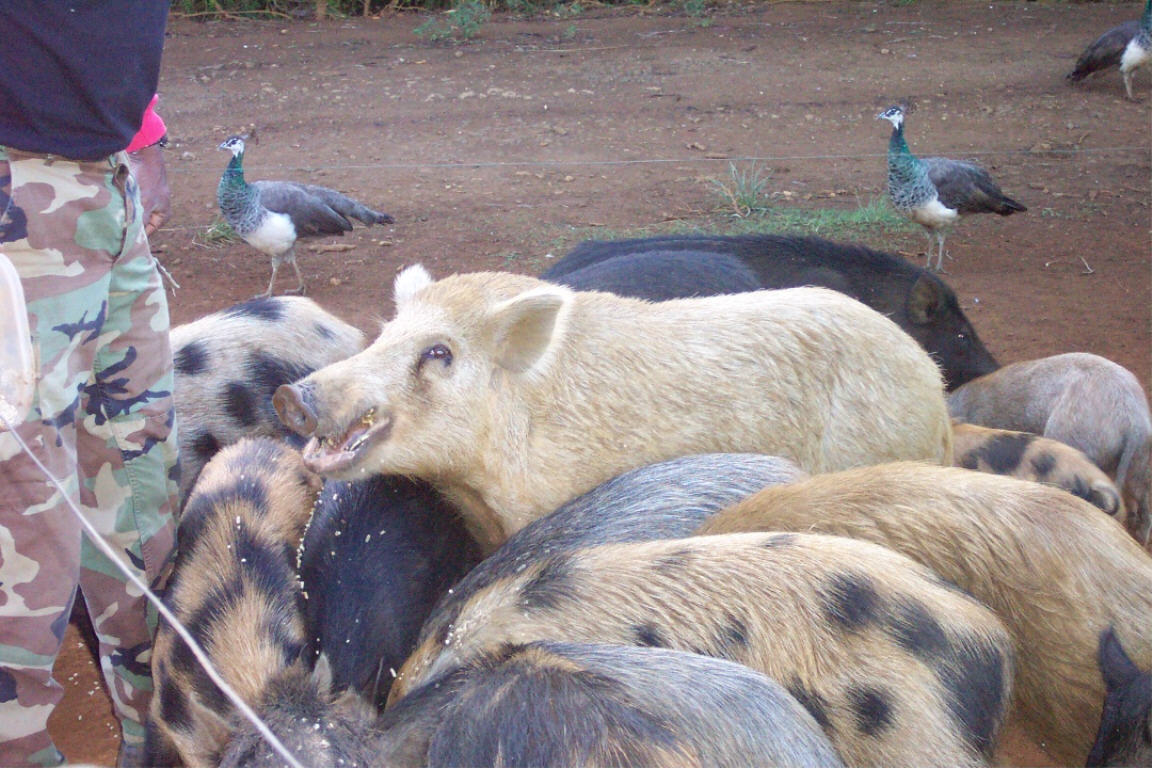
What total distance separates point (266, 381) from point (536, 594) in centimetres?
182

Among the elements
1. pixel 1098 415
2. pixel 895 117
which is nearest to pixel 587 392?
pixel 1098 415

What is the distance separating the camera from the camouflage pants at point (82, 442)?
262 cm

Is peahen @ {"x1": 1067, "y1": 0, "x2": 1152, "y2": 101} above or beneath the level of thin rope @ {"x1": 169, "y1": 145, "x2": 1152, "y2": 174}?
above

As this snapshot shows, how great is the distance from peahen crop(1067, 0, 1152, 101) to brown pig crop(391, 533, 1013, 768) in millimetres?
9426

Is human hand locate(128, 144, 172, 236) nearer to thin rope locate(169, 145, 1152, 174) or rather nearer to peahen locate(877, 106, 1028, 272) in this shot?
peahen locate(877, 106, 1028, 272)

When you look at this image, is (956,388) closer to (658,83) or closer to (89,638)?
(89,638)

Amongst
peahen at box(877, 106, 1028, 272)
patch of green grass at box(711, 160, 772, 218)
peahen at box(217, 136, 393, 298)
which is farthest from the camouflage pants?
patch of green grass at box(711, 160, 772, 218)

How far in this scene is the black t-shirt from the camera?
8.66 ft

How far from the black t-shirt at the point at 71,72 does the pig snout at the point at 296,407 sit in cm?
77

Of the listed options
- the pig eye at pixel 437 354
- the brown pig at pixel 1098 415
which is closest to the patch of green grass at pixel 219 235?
the pig eye at pixel 437 354

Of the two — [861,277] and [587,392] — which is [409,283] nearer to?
[587,392]

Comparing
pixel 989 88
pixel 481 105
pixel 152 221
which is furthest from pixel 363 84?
pixel 152 221

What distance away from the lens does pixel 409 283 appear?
10.8ft

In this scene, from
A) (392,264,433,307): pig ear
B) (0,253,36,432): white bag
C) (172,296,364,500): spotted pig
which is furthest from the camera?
(172,296,364,500): spotted pig
